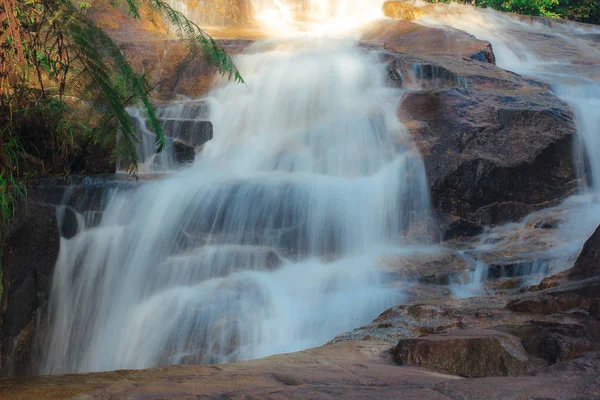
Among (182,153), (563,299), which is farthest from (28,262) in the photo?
(563,299)

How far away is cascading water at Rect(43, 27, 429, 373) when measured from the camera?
501 centimetres

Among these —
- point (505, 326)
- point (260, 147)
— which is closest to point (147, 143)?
point (260, 147)

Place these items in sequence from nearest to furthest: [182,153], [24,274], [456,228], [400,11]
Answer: [24,274] → [456,228] → [182,153] → [400,11]

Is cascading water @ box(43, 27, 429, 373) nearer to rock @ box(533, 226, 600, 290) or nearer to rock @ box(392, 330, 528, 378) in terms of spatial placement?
rock @ box(533, 226, 600, 290)

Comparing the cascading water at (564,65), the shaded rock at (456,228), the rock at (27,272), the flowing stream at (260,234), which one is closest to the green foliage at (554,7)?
the cascading water at (564,65)

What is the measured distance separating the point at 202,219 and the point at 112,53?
12.1 ft

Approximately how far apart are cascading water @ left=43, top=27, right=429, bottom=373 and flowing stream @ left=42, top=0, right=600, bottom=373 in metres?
0.02

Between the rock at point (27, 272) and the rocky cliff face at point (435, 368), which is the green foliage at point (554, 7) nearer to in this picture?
the rock at point (27, 272)

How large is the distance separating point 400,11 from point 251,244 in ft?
39.3

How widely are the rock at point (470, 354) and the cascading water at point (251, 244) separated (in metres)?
1.89

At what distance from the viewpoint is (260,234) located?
6355mm

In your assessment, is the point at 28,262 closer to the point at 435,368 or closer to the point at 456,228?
the point at 435,368

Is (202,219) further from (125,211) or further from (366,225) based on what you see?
(366,225)

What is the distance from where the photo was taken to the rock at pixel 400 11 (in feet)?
52.5
